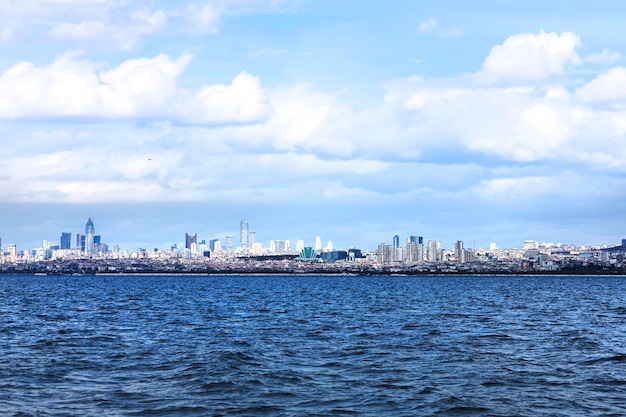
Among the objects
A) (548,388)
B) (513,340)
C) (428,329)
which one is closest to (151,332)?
(428,329)

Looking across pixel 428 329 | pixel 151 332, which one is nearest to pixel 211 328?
pixel 151 332

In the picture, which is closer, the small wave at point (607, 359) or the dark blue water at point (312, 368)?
the dark blue water at point (312, 368)

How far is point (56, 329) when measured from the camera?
6288cm

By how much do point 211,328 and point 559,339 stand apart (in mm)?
26147

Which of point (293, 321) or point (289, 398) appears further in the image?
point (293, 321)

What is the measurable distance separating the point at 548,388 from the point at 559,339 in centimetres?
2094

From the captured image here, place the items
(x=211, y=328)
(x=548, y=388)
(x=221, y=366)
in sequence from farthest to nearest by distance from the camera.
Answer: (x=211, y=328), (x=221, y=366), (x=548, y=388)

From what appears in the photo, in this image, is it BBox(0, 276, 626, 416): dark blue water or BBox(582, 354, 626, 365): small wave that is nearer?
BBox(0, 276, 626, 416): dark blue water

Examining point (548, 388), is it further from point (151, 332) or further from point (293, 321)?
point (293, 321)

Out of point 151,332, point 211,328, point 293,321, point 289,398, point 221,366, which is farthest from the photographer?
point 293,321

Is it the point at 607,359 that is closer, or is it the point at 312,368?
the point at 312,368

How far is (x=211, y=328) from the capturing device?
209 ft

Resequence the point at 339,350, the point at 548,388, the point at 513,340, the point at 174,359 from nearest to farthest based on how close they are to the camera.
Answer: the point at 548,388 < the point at 174,359 < the point at 339,350 < the point at 513,340

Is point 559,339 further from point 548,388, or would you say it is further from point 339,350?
point 548,388
